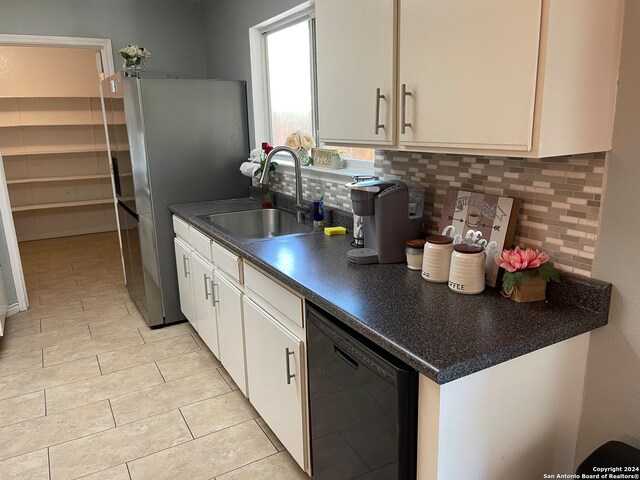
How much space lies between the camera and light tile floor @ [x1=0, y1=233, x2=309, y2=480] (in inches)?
80.6

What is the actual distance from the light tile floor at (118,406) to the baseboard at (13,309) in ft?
0.25

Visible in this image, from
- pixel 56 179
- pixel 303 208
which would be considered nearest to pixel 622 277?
pixel 303 208

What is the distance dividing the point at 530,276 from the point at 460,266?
20 centimetres

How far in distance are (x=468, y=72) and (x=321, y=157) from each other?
4.94 ft

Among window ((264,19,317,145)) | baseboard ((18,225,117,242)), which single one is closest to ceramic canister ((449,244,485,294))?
window ((264,19,317,145))

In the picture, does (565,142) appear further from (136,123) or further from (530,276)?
(136,123)

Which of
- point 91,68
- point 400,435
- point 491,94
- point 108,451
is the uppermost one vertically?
point 91,68

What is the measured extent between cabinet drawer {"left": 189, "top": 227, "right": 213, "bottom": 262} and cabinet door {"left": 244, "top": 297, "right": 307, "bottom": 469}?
0.54m

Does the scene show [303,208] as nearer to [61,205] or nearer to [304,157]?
[304,157]

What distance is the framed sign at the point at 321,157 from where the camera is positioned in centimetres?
270

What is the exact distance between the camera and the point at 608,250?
4.32 feet

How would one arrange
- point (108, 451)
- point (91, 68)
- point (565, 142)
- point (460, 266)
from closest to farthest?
1. point (565, 142)
2. point (460, 266)
3. point (108, 451)
4. point (91, 68)

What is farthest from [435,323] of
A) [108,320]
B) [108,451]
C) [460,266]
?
[108,320]

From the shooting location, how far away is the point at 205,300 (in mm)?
2773
